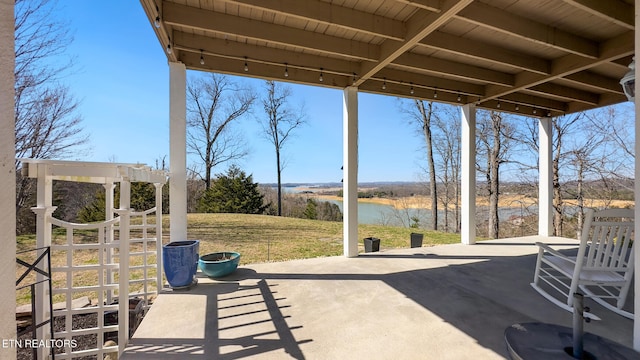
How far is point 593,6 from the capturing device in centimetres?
276

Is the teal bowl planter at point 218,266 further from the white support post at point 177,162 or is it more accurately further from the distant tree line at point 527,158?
the distant tree line at point 527,158

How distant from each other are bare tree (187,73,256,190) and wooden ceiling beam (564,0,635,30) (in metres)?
11.8

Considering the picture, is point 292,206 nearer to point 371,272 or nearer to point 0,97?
point 371,272

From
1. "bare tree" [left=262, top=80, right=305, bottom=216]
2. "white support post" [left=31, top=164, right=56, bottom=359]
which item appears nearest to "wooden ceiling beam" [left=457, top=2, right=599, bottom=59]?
"white support post" [left=31, top=164, right=56, bottom=359]

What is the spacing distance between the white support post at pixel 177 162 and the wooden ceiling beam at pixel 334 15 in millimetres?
1448

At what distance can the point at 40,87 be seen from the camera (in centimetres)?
570

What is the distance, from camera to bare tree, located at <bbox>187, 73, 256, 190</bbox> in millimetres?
12016

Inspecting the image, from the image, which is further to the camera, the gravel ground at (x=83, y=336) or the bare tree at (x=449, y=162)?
the bare tree at (x=449, y=162)

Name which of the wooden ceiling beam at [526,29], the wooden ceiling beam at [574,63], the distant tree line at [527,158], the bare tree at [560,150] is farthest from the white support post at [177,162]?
the bare tree at [560,150]

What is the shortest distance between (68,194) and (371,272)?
990cm

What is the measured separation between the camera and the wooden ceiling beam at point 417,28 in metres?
2.66

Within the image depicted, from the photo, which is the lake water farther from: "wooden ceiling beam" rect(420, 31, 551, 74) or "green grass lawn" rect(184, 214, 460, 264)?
"wooden ceiling beam" rect(420, 31, 551, 74)

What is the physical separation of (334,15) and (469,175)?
13.1ft

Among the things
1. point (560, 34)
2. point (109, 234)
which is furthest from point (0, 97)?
point (560, 34)
